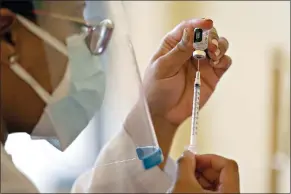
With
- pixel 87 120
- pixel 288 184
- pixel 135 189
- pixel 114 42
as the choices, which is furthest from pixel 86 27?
pixel 288 184

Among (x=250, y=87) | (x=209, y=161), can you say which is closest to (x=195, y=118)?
(x=209, y=161)

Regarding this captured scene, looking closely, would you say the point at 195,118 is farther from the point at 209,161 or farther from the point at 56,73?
the point at 56,73

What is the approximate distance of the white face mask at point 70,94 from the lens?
2.57 ft

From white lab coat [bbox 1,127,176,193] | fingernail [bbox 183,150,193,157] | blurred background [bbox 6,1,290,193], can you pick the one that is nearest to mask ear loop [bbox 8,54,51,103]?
white lab coat [bbox 1,127,176,193]

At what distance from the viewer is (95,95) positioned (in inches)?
33.6

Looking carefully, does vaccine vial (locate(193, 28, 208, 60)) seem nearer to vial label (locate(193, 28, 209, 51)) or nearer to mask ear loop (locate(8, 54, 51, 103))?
vial label (locate(193, 28, 209, 51))

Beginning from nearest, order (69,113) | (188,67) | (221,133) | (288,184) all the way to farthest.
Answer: (69,113)
(188,67)
(288,184)
(221,133)

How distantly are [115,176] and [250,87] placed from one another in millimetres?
804

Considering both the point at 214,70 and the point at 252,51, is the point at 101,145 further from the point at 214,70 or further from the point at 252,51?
the point at 252,51

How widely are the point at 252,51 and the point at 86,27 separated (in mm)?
910

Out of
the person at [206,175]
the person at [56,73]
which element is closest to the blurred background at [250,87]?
the person at [56,73]

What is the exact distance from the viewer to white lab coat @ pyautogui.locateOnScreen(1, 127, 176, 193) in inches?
30.8

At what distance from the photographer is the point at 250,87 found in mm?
1640

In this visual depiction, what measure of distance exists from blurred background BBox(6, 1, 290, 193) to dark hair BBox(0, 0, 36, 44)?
78cm
